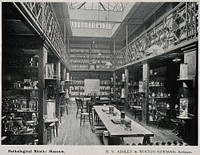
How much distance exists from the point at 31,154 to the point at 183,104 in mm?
3016

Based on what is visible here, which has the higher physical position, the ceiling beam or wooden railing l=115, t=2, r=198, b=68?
the ceiling beam

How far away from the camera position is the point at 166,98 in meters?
7.55

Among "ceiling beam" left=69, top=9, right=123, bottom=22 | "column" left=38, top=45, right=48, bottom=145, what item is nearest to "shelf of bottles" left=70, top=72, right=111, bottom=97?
"ceiling beam" left=69, top=9, right=123, bottom=22

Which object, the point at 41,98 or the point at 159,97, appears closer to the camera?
the point at 41,98

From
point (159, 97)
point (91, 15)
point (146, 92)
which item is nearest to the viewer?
point (146, 92)

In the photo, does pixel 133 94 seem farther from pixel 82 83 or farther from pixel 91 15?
pixel 82 83

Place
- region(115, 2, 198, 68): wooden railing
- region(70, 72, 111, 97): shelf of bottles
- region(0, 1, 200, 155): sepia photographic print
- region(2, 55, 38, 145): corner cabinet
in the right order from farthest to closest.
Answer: region(70, 72, 111, 97): shelf of bottles
region(115, 2, 198, 68): wooden railing
region(2, 55, 38, 145): corner cabinet
region(0, 1, 200, 155): sepia photographic print

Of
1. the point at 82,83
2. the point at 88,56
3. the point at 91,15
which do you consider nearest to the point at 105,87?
the point at 82,83

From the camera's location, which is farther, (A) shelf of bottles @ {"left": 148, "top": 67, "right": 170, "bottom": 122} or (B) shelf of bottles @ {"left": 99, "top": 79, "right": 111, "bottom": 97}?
(B) shelf of bottles @ {"left": 99, "top": 79, "right": 111, "bottom": 97}

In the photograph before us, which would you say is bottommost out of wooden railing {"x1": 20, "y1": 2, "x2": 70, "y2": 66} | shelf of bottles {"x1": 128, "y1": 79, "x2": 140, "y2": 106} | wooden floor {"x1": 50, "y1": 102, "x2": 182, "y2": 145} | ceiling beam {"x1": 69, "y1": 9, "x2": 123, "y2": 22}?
wooden floor {"x1": 50, "y1": 102, "x2": 182, "y2": 145}

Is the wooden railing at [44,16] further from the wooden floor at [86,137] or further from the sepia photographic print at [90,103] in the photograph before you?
the wooden floor at [86,137]

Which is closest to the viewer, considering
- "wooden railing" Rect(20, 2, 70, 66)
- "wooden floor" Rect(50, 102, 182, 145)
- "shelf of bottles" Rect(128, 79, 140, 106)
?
"wooden railing" Rect(20, 2, 70, 66)

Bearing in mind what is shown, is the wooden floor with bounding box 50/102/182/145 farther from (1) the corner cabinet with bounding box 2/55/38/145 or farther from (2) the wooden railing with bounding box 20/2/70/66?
(2) the wooden railing with bounding box 20/2/70/66

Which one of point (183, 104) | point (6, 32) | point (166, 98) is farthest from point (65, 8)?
point (183, 104)
